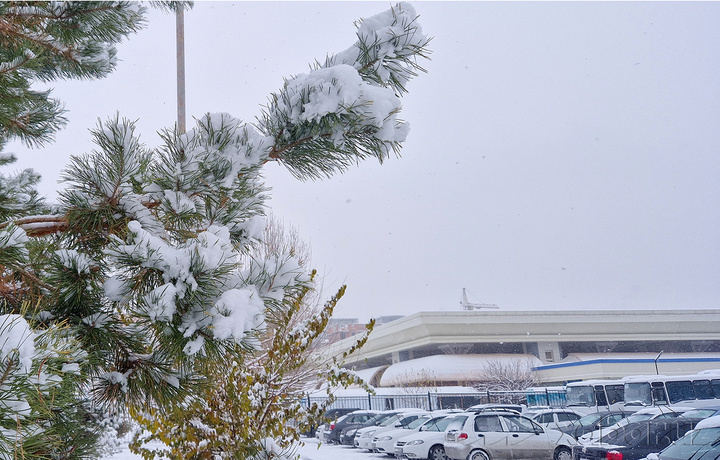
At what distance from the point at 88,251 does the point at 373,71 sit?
1234 mm

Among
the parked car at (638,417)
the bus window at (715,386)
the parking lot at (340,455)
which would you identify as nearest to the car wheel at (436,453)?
the parking lot at (340,455)

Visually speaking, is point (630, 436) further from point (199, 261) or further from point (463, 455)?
point (199, 261)

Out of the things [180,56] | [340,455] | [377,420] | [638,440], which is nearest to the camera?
[180,56]

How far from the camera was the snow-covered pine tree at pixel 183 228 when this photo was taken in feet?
5.00

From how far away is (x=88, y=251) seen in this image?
1998 mm

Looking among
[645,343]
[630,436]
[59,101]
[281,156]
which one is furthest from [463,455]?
[645,343]

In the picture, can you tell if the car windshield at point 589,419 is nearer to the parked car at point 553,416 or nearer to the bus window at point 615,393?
the parked car at point 553,416

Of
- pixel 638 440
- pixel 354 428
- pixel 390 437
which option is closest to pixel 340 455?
pixel 390 437

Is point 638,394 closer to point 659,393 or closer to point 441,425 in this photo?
point 659,393

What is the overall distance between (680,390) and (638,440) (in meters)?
9.81

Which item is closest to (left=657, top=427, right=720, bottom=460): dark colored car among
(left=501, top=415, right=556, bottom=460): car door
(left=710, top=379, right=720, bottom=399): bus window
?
(left=501, top=415, right=556, bottom=460): car door

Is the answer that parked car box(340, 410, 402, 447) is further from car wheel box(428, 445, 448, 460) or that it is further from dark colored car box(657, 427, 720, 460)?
dark colored car box(657, 427, 720, 460)

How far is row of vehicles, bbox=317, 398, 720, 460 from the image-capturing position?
799cm

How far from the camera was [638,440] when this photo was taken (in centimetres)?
1136
